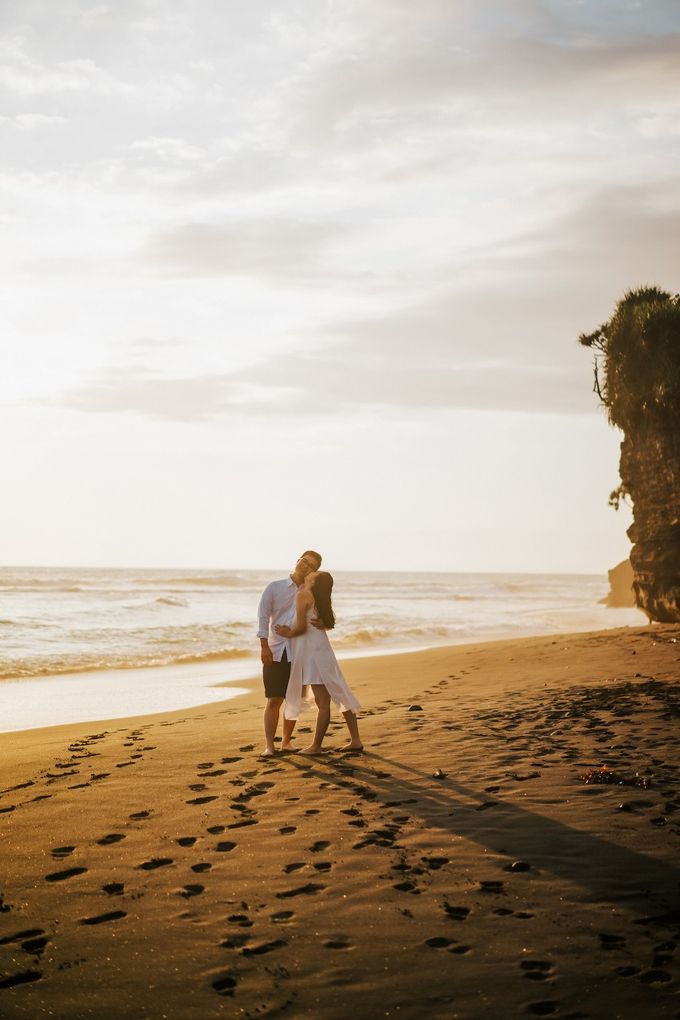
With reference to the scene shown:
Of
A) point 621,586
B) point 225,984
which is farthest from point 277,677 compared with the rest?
point 621,586

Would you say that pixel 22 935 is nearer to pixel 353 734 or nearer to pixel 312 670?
pixel 312 670

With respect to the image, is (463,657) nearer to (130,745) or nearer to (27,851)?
A: (130,745)

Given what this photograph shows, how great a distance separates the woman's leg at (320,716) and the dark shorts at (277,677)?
1.12ft

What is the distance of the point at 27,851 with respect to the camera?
628 cm

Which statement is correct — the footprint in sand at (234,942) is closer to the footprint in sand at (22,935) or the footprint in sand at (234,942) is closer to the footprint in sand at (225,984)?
the footprint in sand at (225,984)

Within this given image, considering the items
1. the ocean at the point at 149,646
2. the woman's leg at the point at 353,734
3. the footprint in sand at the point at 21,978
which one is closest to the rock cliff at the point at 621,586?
the ocean at the point at 149,646

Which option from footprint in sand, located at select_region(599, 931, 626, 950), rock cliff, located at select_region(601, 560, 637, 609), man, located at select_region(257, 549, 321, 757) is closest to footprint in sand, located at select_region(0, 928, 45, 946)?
footprint in sand, located at select_region(599, 931, 626, 950)

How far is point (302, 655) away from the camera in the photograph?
914 cm

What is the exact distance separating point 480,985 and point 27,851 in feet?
11.8

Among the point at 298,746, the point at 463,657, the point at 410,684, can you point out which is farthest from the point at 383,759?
the point at 463,657

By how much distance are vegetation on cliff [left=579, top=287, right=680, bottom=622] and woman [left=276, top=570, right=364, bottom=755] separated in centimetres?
1271

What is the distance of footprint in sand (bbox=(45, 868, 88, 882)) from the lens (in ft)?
18.7

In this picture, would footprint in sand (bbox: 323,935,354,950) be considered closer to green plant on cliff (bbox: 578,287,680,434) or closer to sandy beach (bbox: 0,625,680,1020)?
sandy beach (bbox: 0,625,680,1020)

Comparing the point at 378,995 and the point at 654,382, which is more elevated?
the point at 654,382
